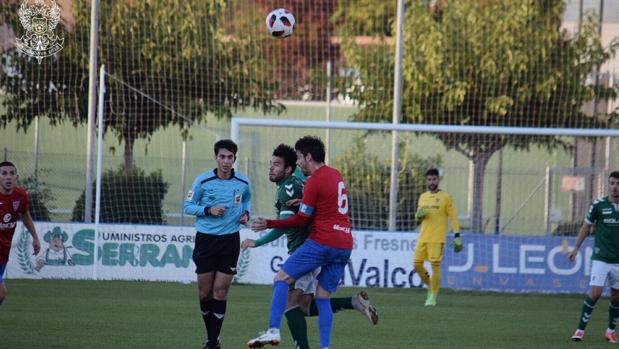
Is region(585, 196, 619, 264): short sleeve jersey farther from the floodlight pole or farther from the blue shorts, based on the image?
the floodlight pole

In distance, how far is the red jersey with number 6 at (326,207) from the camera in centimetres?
962

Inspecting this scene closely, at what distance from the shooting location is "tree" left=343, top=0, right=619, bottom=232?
23.0m

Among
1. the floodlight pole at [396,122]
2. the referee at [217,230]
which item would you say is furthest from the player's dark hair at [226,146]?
the floodlight pole at [396,122]

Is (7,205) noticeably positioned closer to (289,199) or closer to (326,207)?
(289,199)

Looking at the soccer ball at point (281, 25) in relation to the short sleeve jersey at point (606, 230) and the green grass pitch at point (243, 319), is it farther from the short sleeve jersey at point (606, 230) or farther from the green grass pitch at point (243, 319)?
the short sleeve jersey at point (606, 230)

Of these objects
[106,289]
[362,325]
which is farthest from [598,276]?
[106,289]

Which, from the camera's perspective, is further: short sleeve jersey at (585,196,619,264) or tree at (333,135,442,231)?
tree at (333,135,442,231)

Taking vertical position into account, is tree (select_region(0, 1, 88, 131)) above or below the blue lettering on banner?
above

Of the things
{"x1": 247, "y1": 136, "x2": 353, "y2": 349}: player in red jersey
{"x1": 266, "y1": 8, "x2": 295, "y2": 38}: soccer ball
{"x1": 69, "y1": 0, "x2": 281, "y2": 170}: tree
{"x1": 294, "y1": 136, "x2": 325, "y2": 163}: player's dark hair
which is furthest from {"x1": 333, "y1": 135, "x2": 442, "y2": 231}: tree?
{"x1": 294, "y1": 136, "x2": 325, "y2": 163}: player's dark hair

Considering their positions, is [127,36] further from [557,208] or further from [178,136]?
[557,208]

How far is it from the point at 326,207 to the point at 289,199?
2.07 feet

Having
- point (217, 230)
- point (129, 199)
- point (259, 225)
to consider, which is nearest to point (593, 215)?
point (217, 230)

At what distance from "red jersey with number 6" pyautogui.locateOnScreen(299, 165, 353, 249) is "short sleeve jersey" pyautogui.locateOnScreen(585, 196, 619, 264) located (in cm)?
454

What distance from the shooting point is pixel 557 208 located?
947 inches
